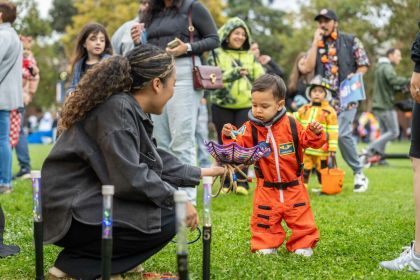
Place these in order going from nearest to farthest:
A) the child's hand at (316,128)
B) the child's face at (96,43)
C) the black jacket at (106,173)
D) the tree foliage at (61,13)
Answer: the black jacket at (106,173)
the child's hand at (316,128)
the child's face at (96,43)
the tree foliage at (61,13)

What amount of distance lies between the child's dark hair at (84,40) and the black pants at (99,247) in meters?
3.76

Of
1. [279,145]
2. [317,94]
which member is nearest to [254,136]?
[279,145]

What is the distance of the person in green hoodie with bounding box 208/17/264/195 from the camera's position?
8.55 m

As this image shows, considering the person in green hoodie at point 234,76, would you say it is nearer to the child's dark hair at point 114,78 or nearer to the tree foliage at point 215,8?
the child's dark hair at point 114,78

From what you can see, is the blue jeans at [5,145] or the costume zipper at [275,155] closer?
the costume zipper at [275,155]

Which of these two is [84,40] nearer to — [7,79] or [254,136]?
[7,79]

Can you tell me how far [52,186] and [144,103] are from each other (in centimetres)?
75

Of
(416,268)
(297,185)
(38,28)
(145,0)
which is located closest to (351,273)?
(416,268)

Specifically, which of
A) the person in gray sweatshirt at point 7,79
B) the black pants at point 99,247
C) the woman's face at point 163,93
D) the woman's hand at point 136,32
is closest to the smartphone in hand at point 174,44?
the woman's hand at point 136,32

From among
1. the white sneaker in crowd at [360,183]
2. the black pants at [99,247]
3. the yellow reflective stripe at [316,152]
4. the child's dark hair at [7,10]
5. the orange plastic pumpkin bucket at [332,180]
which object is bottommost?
the white sneaker in crowd at [360,183]

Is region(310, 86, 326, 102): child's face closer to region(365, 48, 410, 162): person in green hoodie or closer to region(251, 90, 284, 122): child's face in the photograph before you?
region(251, 90, 284, 122): child's face

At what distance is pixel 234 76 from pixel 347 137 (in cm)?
176

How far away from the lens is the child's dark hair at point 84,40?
7492 millimetres

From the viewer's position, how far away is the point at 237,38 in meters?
8.68
